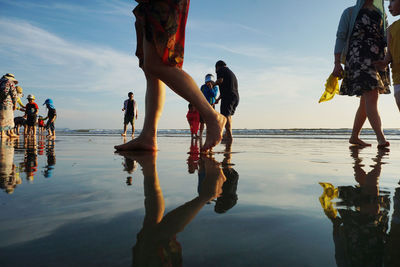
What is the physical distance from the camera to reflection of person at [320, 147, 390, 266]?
0.42 m

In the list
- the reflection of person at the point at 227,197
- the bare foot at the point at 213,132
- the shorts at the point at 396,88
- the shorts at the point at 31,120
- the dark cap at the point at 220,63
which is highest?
the dark cap at the point at 220,63

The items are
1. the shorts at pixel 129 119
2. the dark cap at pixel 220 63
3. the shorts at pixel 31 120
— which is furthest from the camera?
the shorts at pixel 129 119

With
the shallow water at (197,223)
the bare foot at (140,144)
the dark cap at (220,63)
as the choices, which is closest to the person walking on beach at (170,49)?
the bare foot at (140,144)

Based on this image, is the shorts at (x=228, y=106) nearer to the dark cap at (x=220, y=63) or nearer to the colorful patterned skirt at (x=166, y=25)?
the dark cap at (x=220, y=63)

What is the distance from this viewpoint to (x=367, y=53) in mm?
3207

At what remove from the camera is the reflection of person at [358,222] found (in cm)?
42

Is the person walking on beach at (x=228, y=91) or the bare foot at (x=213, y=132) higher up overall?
the person walking on beach at (x=228, y=91)

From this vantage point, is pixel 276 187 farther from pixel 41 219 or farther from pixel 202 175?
pixel 41 219

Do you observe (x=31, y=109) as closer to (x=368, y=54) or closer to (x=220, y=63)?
(x=220, y=63)

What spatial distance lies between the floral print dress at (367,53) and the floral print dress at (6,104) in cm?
729

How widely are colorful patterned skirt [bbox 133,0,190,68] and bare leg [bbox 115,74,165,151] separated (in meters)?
0.45

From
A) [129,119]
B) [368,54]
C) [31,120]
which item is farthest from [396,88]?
[31,120]

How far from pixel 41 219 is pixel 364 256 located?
24.1 inches

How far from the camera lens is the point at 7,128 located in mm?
6562
